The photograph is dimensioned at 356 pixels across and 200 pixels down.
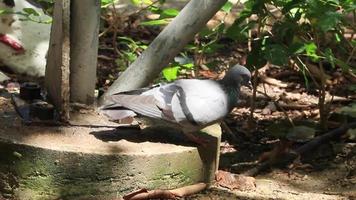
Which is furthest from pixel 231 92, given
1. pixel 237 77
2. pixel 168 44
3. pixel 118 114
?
pixel 118 114

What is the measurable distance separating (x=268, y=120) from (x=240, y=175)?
1.22 metres

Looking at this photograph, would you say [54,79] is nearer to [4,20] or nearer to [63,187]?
[63,187]

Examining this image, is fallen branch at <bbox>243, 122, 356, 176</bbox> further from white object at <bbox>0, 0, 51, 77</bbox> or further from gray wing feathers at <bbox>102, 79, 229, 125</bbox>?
white object at <bbox>0, 0, 51, 77</bbox>

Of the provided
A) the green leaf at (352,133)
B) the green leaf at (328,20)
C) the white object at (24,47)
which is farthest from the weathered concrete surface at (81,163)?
the white object at (24,47)

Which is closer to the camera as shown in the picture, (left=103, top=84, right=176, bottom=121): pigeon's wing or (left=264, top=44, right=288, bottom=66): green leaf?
(left=103, top=84, right=176, bottom=121): pigeon's wing

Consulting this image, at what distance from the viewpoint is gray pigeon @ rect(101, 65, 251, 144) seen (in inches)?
132

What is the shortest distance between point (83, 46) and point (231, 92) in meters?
0.75

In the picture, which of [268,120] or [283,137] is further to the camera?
[268,120]

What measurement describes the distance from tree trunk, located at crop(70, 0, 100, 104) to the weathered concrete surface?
10.0 inches

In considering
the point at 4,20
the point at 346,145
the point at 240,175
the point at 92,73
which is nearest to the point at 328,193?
the point at 240,175

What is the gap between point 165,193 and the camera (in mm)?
3359

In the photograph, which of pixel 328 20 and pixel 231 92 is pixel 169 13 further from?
pixel 328 20

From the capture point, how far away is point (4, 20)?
5.47 metres

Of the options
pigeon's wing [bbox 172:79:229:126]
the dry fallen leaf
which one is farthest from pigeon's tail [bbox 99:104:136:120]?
the dry fallen leaf
